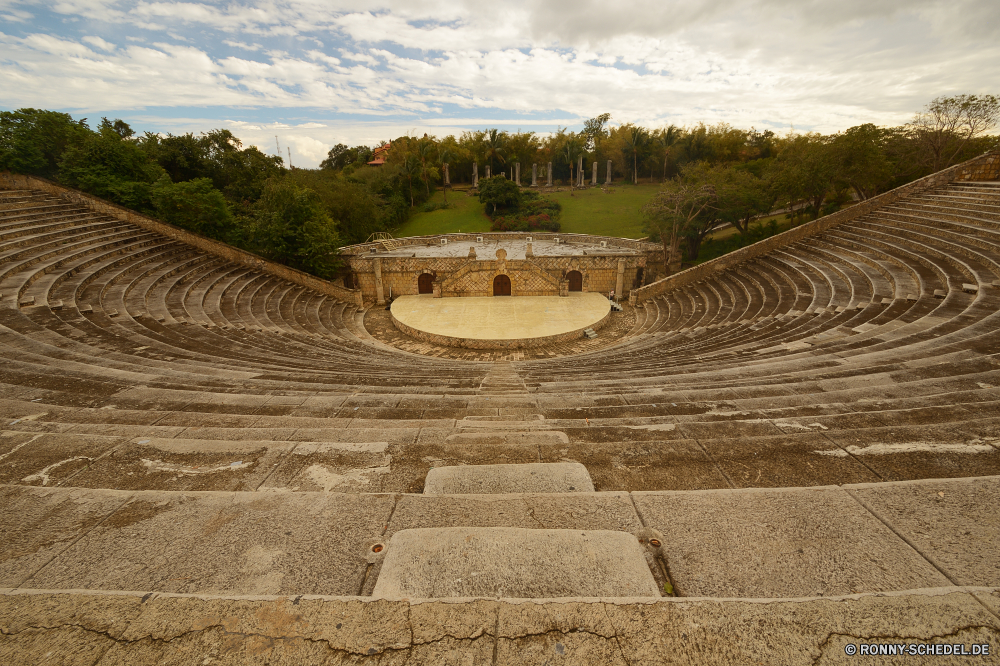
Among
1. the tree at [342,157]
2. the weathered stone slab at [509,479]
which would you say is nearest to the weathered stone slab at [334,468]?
the weathered stone slab at [509,479]

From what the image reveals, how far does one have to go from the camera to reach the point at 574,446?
4.84m

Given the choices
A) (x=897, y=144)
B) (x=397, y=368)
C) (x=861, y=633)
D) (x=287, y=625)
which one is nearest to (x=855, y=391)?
(x=861, y=633)

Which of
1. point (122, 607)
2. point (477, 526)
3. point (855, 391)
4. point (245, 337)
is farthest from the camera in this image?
point (245, 337)

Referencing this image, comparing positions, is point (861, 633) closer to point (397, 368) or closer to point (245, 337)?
point (397, 368)

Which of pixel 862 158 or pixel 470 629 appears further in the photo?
pixel 862 158

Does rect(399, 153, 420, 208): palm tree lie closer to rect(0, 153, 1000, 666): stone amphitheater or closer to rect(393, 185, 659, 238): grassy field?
→ rect(393, 185, 659, 238): grassy field

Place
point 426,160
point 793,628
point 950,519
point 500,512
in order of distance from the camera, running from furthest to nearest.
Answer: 1. point 426,160
2. point 500,512
3. point 950,519
4. point 793,628

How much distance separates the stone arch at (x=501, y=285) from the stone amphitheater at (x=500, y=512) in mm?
18332

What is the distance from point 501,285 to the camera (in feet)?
91.7

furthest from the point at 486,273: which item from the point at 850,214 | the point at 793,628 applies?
the point at 793,628

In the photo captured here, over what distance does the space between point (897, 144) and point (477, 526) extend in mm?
41352

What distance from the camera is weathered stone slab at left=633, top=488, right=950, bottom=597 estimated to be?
2.48 meters

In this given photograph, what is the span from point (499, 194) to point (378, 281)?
25.5 metres

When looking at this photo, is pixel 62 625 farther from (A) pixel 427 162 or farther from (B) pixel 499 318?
(A) pixel 427 162
